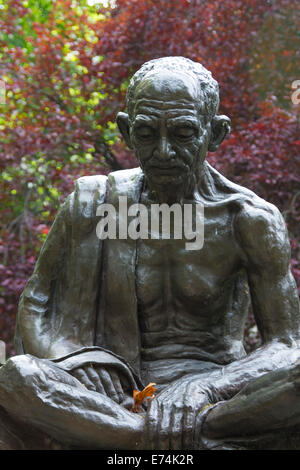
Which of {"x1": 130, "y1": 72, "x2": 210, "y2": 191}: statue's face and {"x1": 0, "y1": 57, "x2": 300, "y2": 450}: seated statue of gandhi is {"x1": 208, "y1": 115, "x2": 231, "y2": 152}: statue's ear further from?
{"x1": 130, "y1": 72, "x2": 210, "y2": 191}: statue's face

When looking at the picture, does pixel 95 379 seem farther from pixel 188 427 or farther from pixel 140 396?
pixel 188 427

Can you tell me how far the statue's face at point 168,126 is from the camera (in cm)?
405

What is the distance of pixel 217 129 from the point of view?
4391 millimetres

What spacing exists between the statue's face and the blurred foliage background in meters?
3.24

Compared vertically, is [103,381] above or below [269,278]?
below

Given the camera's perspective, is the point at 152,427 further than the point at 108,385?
No

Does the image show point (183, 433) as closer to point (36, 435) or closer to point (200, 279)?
point (36, 435)

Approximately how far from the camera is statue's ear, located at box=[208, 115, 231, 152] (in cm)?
436

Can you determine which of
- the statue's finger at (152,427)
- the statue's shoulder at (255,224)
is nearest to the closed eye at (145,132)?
the statue's shoulder at (255,224)

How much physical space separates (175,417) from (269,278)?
89 cm

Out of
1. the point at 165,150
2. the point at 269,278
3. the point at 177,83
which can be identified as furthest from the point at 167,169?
the point at 269,278

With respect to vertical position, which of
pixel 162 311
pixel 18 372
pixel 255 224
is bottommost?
pixel 18 372

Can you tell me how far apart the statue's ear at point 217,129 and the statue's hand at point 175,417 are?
120cm

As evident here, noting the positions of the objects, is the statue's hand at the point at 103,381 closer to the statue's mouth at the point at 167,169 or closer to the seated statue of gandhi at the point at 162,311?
the seated statue of gandhi at the point at 162,311
